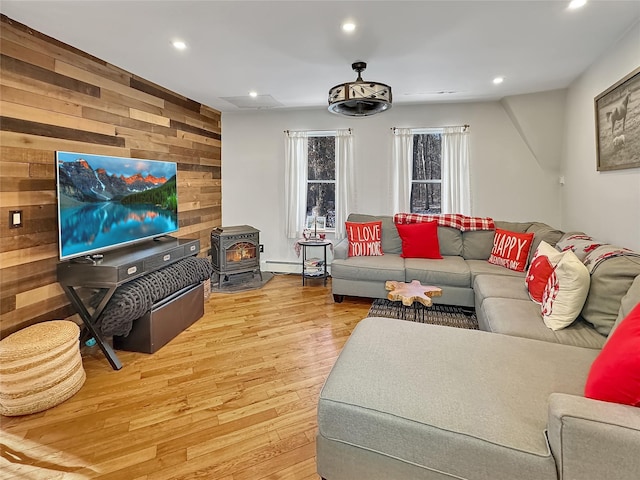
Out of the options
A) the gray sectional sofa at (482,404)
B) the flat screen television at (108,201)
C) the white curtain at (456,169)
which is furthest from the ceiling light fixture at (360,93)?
the white curtain at (456,169)

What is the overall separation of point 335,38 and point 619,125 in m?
2.21

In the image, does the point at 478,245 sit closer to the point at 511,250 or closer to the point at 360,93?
the point at 511,250

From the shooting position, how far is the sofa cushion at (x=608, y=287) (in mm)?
1922

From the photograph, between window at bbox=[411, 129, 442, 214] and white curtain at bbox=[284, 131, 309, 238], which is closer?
window at bbox=[411, 129, 442, 214]

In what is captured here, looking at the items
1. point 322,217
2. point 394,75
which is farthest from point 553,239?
point 322,217

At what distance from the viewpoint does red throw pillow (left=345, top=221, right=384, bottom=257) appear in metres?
4.19

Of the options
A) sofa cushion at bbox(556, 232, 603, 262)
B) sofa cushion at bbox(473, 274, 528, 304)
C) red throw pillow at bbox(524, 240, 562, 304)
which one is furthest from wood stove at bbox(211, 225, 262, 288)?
sofa cushion at bbox(556, 232, 603, 262)

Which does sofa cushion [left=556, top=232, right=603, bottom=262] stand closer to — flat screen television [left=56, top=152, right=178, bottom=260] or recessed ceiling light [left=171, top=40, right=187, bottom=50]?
recessed ceiling light [left=171, top=40, right=187, bottom=50]

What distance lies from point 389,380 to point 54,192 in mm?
2647

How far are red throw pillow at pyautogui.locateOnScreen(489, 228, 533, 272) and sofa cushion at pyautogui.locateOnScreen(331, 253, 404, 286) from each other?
1.00 meters

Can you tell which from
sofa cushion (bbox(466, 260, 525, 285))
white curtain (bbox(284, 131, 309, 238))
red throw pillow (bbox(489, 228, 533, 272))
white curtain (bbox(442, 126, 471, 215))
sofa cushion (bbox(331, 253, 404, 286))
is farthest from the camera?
white curtain (bbox(284, 131, 309, 238))

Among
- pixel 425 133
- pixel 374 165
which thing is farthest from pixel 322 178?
pixel 425 133

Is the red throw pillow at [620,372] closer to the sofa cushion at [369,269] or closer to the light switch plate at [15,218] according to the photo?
the sofa cushion at [369,269]

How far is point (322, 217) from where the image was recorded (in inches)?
202
